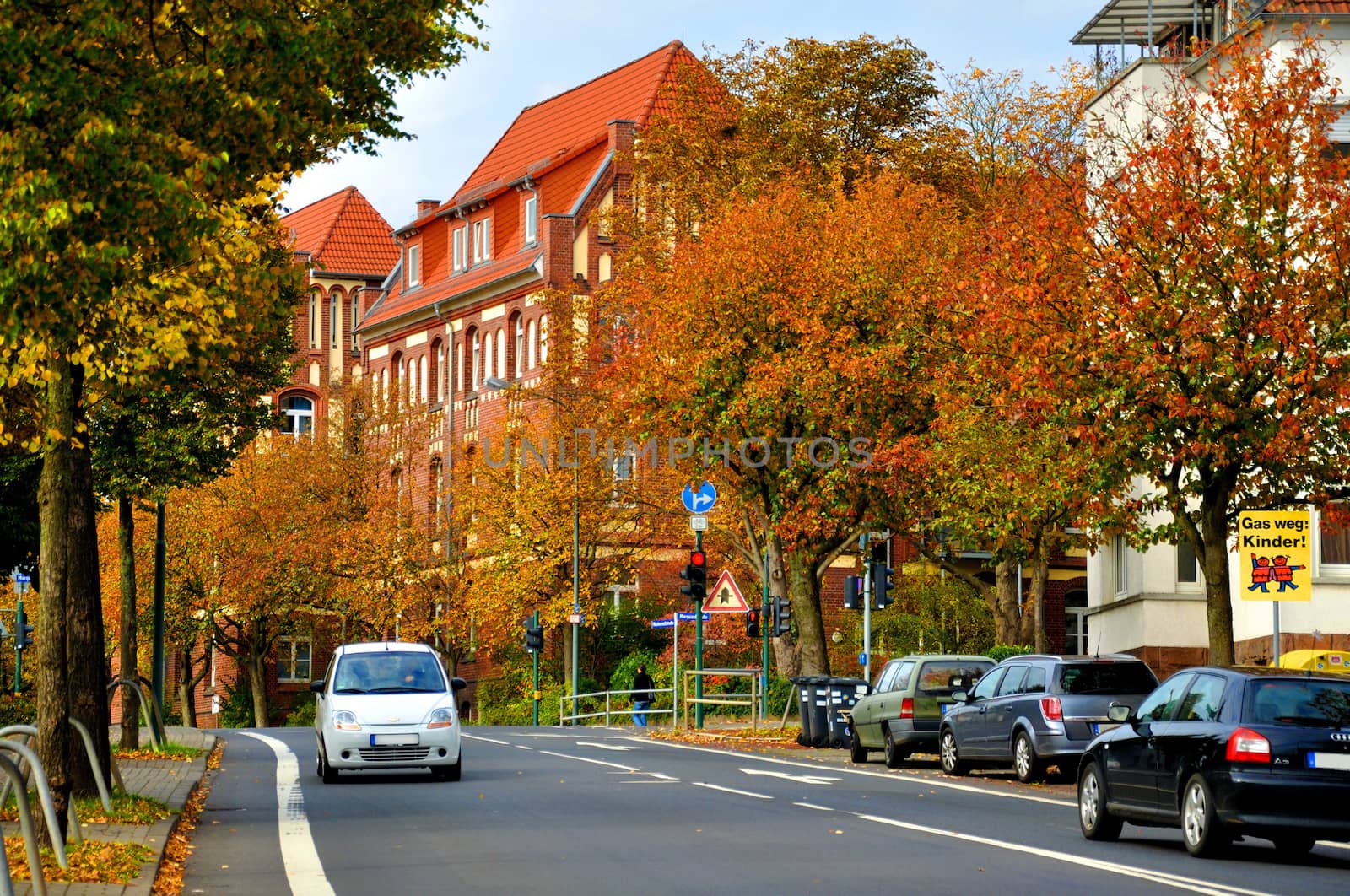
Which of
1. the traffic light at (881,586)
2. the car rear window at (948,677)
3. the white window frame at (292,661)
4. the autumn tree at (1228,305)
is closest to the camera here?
the autumn tree at (1228,305)

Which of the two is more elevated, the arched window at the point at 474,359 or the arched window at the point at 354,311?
the arched window at the point at 354,311

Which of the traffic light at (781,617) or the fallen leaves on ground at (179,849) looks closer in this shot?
the fallen leaves on ground at (179,849)

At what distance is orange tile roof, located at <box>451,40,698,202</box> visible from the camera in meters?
74.4

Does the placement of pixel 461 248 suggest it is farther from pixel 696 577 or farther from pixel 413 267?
pixel 696 577

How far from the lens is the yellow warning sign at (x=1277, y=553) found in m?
21.6

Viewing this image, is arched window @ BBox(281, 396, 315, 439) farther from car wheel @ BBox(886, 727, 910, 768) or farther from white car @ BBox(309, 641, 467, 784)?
white car @ BBox(309, 641, 467, 784)

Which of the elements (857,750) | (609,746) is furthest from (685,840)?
(609,746)

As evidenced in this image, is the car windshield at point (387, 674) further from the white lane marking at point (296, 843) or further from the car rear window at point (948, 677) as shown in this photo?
the car rear window at point (948, 677)

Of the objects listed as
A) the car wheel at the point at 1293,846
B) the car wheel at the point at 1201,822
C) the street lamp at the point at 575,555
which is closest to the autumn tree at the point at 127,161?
the car wheel at the point at 1201,822

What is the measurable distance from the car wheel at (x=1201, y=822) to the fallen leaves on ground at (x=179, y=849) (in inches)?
270

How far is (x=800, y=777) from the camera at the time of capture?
83.6ft

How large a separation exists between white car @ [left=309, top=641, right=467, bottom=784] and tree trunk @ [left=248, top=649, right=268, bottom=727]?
4724 cm

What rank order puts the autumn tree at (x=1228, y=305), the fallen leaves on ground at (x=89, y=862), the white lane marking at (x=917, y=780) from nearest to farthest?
the fallen leaves on ground at (x=89, y=862), the white lane marking at (x=917, y=780), the autumn tree at (x=1228, y=305)

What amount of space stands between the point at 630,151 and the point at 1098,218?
1256 inches
